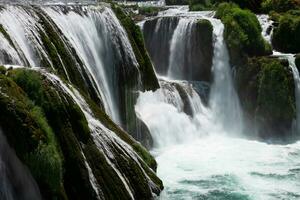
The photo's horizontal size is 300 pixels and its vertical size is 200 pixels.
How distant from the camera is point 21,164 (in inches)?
507

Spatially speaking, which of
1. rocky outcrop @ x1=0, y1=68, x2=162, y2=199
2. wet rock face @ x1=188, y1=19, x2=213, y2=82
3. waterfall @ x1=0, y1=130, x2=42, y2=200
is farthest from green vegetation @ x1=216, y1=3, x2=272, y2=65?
waterfall @ x1=0, y1=130, x2=42, y2=200

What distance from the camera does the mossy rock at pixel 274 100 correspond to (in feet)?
99.9

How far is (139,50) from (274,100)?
8.71m

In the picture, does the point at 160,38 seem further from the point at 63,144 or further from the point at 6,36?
the point at 63,144

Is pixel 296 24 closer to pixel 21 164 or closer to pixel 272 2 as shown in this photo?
pixel 272 2

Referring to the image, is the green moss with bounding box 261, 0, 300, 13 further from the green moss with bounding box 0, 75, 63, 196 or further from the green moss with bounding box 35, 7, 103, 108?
the green moss with bounding box 0, 75, 63, 196

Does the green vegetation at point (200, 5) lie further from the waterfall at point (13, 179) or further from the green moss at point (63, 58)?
the waterfall at point (13, 179)

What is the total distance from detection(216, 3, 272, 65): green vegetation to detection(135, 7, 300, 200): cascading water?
48 cm

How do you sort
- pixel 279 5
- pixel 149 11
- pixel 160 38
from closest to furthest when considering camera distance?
pixel 160 38 < pixel 149 11 < pixel 279 5

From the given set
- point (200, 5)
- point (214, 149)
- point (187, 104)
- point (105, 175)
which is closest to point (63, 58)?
point (105, 175)

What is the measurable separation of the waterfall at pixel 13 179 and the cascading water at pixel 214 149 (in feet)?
21.3

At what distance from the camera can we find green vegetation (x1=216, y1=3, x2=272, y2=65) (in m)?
32.5

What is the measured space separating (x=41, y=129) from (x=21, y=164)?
978mm

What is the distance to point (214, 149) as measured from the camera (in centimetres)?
2675
